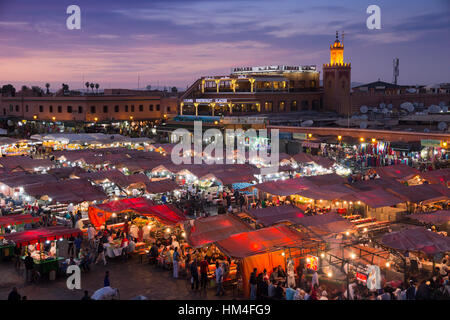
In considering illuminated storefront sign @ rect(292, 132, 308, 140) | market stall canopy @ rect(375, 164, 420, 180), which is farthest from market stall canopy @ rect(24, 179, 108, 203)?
illuminated storefront sign @ rect(292, 132, 308, 140)

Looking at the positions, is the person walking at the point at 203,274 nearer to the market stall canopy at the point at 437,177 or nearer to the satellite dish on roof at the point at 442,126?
the market stall canopy at the point at 437,177

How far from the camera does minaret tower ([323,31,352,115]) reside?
54.7m

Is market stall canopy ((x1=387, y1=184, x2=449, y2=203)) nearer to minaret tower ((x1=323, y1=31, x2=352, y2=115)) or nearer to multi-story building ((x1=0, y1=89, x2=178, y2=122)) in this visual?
minaret tower ((x1=323, y1=31, x2=352, y2=115))

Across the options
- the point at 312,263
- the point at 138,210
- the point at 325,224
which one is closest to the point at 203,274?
the point at 312,263

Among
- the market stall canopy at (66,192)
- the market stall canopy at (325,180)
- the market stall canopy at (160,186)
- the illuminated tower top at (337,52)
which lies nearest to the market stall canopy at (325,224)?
the market stall canopy at (325,180)

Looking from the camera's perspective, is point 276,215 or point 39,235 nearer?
point 39,235

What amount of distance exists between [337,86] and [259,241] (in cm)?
4555

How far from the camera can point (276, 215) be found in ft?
49.4

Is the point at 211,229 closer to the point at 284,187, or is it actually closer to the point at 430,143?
the point at 284,187

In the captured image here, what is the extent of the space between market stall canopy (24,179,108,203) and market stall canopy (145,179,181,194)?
6.94 ft

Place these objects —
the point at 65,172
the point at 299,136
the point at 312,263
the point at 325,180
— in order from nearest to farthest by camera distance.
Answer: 1. the point at 312,263
2. the point at 325,180
3. the point at 65,172
4. the point at 299,136

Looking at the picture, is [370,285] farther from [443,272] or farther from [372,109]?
[372,109]

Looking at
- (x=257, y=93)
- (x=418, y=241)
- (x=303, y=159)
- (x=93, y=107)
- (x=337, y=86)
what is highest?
(x=337, y=86)
